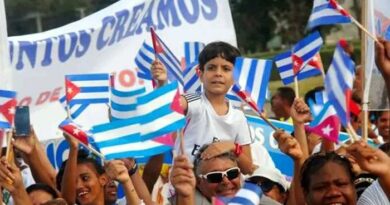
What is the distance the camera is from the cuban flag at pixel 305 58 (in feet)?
29.7

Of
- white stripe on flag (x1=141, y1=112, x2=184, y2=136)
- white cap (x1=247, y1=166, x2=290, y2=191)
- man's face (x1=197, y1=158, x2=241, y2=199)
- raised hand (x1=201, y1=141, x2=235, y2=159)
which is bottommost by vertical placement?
white cap (x1=247, y1=166, x2=290, y2=191)

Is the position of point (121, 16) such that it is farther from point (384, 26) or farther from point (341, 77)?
point (341, 77)

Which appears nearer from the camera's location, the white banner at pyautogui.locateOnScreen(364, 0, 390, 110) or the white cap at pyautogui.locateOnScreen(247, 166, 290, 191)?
the white banner at pyautogui.locateOnScreen(364, 0, 390, 110)

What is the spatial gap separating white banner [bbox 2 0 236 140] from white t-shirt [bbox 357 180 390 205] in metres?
4.30

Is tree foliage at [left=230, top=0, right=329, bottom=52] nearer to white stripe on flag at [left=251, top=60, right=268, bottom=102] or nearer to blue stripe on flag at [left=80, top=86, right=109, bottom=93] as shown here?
white stripe on flag at [left=251, top=60, right=268, bottom=102]

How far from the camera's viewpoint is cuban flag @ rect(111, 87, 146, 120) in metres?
7.32

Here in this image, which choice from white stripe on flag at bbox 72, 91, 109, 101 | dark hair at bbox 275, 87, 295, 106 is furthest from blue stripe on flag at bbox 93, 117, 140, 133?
dark hair at bbox 275, 87, 295, 106

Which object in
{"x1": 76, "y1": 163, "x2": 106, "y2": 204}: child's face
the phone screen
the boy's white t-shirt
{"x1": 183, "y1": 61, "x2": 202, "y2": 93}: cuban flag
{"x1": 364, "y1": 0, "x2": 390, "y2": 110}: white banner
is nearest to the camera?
{"x1": 364, "y1": 0, "x2": 390, "y2": 110}: white banner

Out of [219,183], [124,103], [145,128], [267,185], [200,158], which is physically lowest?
[267,185]

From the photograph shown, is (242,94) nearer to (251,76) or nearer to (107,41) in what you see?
(251,76)

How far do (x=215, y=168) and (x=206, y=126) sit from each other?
1209mm

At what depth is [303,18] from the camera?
37188 mm

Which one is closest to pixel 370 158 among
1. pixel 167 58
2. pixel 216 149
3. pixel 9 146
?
pixel 216 149

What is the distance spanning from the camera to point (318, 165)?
692 centimetres
